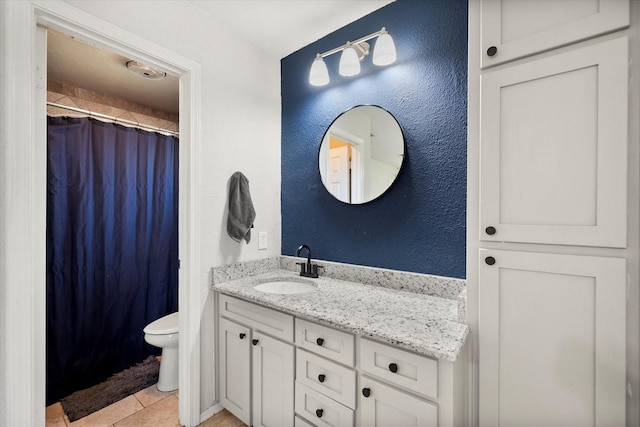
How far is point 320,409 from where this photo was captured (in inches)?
47.6

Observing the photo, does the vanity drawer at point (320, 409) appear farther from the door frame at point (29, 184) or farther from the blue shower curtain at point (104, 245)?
the blue shower curtain at point (104, 245)

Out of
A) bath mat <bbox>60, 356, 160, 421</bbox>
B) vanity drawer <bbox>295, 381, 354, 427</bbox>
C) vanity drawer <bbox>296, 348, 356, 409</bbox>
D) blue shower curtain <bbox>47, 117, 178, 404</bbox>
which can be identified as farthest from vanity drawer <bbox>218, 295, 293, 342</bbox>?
blue shower curtain <bbox>47, 117, 178, 404</bbox>

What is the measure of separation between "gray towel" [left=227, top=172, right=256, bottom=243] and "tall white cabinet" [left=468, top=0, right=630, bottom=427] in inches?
50.3

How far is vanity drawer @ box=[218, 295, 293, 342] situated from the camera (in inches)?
52.5

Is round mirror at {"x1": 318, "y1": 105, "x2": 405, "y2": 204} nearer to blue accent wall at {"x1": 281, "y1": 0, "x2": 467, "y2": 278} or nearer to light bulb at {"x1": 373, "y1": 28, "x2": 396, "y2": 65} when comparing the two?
blue accent wall at {"x1": 281, "y1": 0, "x2": 467, "y2": 278}

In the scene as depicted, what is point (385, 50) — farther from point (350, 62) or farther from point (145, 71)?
point (145, 71)

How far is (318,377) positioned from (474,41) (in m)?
1.47

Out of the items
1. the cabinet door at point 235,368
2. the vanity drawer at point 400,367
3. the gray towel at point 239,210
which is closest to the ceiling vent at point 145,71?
the gray towel at point 239,210

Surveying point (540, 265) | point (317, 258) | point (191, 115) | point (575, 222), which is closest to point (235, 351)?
point (317, 258)

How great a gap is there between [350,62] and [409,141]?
0.57 meters

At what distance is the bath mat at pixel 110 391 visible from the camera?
1789mm

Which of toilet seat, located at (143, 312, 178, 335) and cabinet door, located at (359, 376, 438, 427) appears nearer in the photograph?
cabinet door, located at (359, 376, 438, 427)

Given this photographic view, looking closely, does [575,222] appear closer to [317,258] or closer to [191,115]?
[317,258]

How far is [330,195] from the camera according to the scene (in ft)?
6.13
